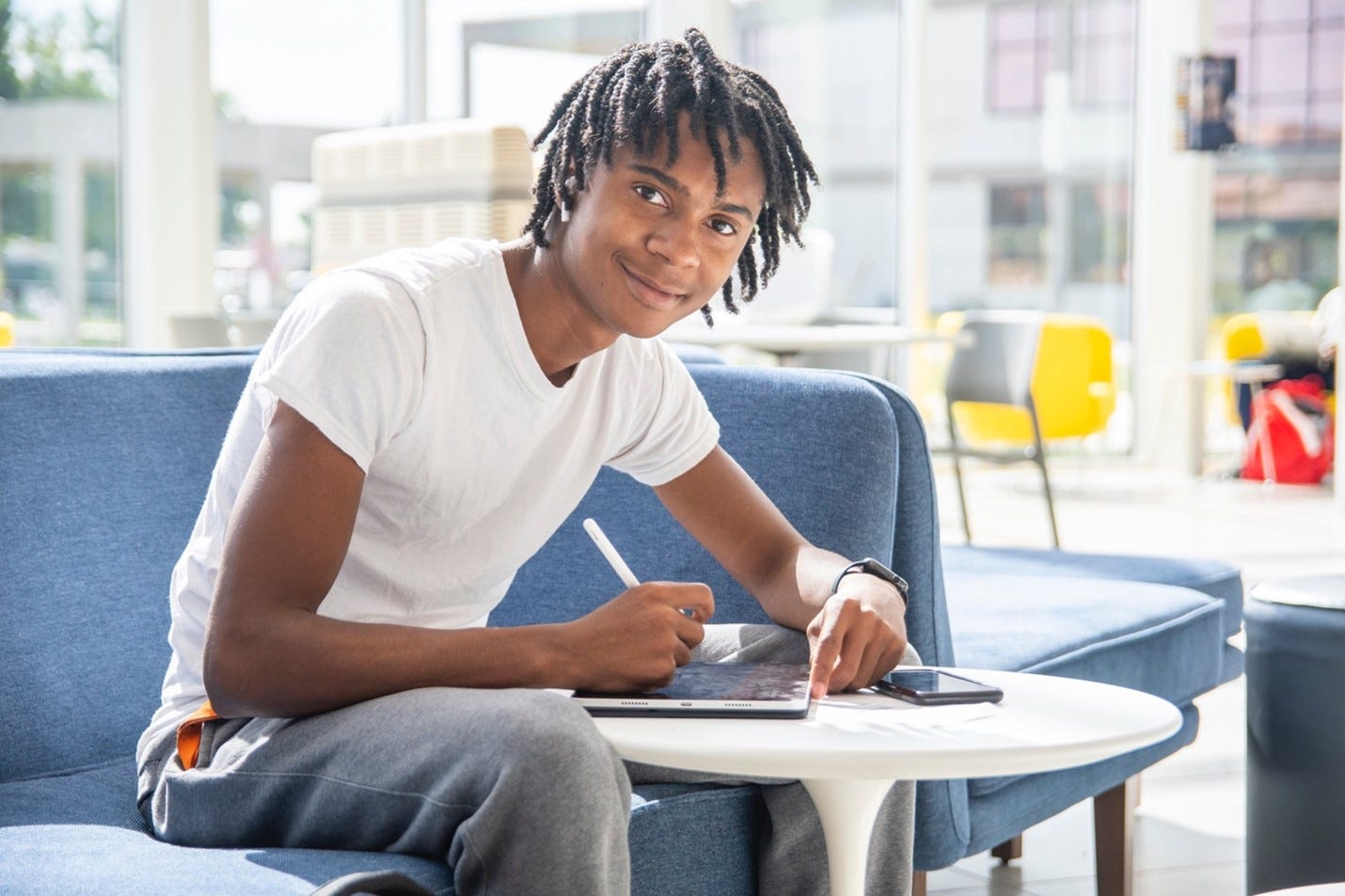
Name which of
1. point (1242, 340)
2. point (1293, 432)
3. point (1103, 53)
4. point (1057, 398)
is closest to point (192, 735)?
point (1057, 398)

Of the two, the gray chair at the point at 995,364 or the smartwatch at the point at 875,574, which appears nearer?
the smartwatch at the point at 875,574

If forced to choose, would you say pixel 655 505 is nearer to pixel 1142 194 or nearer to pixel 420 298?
pixel 420 298

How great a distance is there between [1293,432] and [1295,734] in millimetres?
6573

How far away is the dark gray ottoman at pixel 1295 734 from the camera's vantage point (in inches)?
77.0

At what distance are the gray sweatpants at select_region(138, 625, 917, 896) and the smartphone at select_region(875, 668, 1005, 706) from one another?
6.5 inches

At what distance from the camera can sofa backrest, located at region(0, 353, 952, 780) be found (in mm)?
1770

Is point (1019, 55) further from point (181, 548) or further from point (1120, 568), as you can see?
point (181, 548)

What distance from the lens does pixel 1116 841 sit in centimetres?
236

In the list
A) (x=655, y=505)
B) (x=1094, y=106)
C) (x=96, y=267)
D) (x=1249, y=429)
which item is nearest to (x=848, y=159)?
(x=1094, y=106)

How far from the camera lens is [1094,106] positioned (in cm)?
889

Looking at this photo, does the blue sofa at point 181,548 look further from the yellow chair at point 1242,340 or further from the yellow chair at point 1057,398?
the yellow chair at point 1242,340

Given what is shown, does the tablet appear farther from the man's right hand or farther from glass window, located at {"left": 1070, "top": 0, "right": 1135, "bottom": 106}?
glass window, located at {"left": 1070, "top": 0, "right": 1135, "bottom": 106}

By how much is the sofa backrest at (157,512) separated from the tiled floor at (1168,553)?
2.78 ft

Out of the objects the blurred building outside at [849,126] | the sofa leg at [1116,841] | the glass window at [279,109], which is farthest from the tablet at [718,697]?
the glass window at [279,109]
